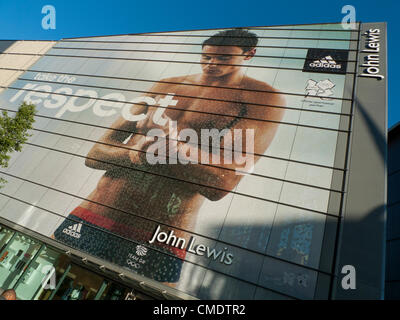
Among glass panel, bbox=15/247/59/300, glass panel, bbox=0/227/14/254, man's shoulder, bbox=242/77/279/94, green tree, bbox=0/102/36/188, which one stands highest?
man's shoulder, bbox=242/77/279/94

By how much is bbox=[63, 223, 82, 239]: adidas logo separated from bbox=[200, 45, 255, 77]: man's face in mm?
12000

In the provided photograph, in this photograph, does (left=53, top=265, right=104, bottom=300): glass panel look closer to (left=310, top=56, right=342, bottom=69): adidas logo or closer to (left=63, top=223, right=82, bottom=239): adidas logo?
(left=63, top=223, right=82, bottom=239): adidas logo

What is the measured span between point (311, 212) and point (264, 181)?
2.23 meters

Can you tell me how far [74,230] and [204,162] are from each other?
6.95m

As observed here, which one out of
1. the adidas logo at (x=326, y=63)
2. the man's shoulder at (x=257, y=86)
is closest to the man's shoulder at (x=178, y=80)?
the man's shoulder at (x=257, y=86)

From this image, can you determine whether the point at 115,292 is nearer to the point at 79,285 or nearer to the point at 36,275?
the point at 79,285

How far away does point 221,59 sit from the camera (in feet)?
54.3

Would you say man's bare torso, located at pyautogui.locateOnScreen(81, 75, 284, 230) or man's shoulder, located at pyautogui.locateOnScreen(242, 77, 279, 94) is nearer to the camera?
man's bare torso, located at pyautogui.locateOnScreen(81, 75, 284, 230)

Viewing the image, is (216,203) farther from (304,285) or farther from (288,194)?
(304,285)

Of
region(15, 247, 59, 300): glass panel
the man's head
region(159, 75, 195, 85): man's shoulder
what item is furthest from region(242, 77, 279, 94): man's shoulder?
region(15, 247, 59, 300): glass panel

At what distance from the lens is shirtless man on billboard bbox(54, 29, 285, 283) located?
9930 mm

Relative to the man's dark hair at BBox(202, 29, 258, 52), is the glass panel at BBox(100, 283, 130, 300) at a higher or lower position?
lower
